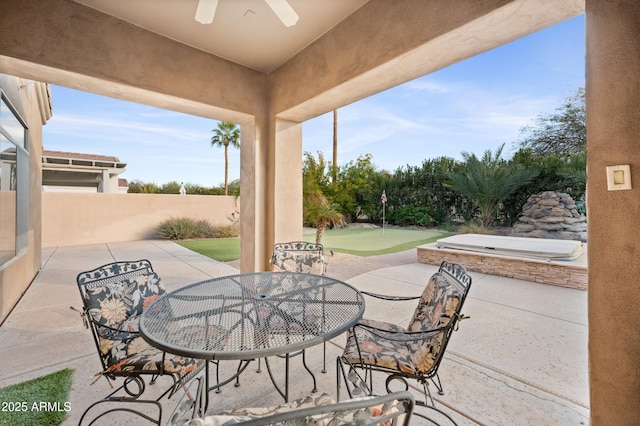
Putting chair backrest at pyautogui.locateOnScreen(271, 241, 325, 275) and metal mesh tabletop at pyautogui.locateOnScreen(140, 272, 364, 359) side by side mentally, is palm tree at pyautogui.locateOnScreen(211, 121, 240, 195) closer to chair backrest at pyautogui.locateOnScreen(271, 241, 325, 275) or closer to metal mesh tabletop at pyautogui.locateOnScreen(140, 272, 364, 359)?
chair backrest at pyautogui.locateOnScreen(271, 241, 325, 275)

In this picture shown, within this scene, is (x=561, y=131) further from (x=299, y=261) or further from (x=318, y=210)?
(x=299, y=261)

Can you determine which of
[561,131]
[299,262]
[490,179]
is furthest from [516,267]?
[561,131]

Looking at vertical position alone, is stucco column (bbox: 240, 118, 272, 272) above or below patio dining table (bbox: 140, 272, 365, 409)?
above

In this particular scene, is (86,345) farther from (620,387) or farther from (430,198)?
(430,198)

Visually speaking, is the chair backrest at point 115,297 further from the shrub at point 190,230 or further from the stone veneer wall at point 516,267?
the shrub at point 190,230

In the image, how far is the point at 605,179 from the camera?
1.42 m

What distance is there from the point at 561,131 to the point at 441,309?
1523 centimetres

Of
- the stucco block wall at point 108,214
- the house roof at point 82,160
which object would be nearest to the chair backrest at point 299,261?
the stucco block wall at point 108,214

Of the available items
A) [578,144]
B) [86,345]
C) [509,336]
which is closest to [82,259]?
[86,345]

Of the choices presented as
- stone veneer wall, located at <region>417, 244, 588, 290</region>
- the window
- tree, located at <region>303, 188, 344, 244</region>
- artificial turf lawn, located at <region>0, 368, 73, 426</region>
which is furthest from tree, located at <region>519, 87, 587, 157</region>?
the window

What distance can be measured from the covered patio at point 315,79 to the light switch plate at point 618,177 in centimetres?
3

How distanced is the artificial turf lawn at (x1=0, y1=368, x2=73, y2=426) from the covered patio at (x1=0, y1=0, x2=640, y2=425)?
5.99 ft

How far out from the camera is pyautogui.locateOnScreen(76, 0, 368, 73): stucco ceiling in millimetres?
2512

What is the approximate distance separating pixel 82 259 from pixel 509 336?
28.2 ft
